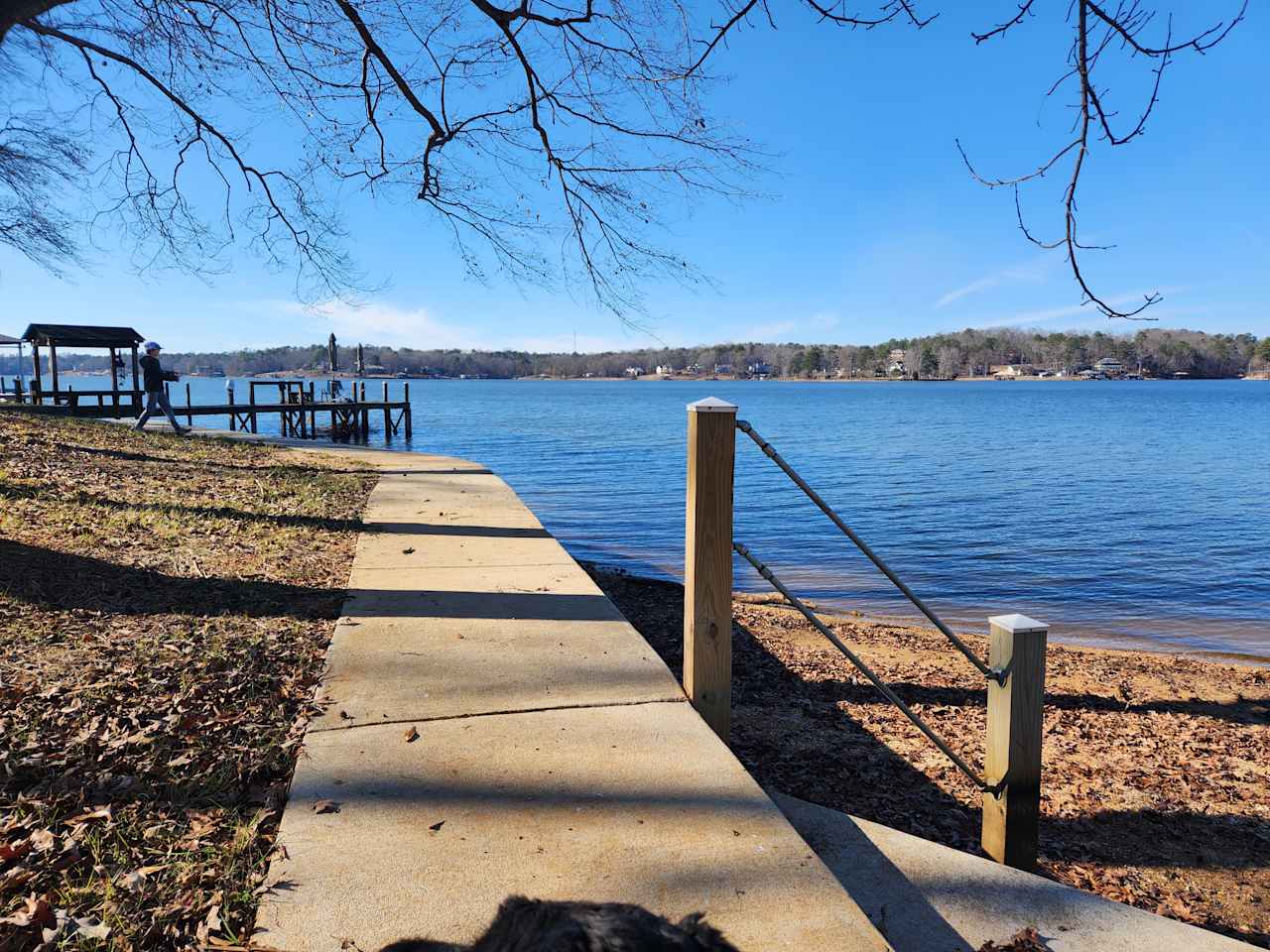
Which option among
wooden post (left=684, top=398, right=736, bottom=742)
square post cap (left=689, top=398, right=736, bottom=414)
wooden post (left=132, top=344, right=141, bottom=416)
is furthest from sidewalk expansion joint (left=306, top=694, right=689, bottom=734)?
wooden post (left=132, top=344, right=141, bottom=416)

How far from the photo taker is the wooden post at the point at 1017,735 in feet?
11.6

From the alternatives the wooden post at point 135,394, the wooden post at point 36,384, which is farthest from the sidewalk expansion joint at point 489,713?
the wooden post at point 36,384

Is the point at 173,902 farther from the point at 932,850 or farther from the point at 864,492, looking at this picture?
the point at 864,492

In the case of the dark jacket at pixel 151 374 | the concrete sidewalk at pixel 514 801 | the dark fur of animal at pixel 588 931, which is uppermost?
the dark jacket at pixel 151 374

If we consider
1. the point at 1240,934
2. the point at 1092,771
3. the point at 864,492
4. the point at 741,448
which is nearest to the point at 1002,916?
the point at 1240,934

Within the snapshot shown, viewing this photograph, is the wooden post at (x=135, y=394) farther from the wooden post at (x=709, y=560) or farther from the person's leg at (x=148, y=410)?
the wooden post at (x=709, y=560)

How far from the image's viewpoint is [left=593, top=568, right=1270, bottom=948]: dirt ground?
12.5 feet

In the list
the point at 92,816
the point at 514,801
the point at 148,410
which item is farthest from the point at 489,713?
the point at 148,410

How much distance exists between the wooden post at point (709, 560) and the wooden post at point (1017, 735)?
123 centimetres

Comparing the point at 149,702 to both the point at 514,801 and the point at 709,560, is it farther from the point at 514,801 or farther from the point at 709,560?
the point at 709,560

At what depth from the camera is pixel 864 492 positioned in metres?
23.5

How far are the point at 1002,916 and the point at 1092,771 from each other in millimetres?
2525

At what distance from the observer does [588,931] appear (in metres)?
1.42

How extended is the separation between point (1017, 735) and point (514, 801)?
222 cm
